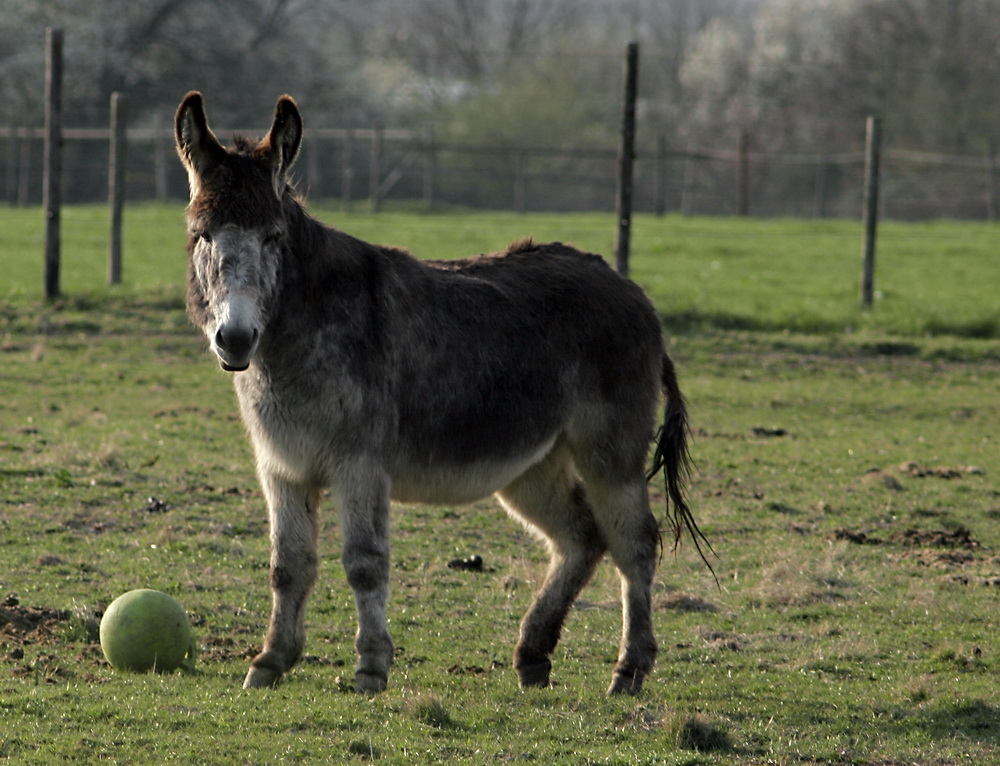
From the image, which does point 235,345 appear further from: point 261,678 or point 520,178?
point 520,178

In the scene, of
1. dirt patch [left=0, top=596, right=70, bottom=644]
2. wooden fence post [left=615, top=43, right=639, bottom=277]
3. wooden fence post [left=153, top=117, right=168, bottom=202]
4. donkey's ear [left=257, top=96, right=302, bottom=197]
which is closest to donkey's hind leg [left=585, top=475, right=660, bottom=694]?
donkey's ear [left=257, top=96, right=302, bottom=197]

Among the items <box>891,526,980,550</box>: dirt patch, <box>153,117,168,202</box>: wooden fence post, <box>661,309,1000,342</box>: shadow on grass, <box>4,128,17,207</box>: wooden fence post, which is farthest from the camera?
<box>153,117,168,202</box>: wooden fence post

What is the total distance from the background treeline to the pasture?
2093 centimetres

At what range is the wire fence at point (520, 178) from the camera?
127 feet

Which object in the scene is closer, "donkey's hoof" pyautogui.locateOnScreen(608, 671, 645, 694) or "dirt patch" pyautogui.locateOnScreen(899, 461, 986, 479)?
"donkey's hoof" pyautogui.locateOnScreen(608, 671, 645, 694)

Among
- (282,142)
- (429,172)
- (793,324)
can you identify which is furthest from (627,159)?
(429,172)

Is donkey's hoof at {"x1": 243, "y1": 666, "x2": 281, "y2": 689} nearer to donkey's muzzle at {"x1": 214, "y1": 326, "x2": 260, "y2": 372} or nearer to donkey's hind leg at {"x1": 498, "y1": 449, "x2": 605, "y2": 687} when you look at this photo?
donkey's hind leg at {"x1": 498, "y1": 449, "x2": 605, "y2": 687}

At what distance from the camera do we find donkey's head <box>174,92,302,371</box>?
4.93 m

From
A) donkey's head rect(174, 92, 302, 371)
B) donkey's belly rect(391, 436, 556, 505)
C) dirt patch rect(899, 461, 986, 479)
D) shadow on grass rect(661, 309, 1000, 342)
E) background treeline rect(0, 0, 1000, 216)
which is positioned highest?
background treeline rect(0, 0, 1000, 216)

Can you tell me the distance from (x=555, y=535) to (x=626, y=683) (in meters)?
0.90

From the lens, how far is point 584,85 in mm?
63562

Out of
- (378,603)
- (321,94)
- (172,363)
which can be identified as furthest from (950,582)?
(321,94)

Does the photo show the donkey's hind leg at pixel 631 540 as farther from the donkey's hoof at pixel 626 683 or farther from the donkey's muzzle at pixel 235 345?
the donkey's muzzle at pixel 235 345

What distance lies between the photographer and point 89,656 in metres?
5.99
